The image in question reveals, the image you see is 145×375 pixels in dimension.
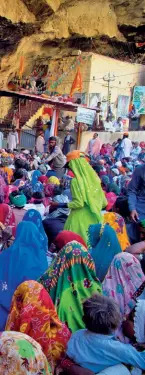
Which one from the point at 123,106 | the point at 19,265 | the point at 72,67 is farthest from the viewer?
the point at 123,106

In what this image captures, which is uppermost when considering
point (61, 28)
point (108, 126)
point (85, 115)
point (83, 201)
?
point (61, 28)

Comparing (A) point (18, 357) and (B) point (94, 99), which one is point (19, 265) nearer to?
(A) point (18, 357)

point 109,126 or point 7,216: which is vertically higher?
point 109,126

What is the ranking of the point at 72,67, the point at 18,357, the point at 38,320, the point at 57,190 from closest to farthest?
1. the point at 18,357
2. the point at 38,320
3. the point at 57,190
4. the point at 72,67

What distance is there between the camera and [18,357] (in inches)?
85.4

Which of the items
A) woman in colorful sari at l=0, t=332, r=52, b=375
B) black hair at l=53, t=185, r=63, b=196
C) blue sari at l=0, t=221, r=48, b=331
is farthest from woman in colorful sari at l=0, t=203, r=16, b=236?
woman in colorful sari at l=0, t=332, r=52, b=375

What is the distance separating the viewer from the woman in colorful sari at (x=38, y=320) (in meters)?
2.81

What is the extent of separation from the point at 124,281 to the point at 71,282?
0.37 m

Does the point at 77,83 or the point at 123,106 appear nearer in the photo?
the point at 77,83

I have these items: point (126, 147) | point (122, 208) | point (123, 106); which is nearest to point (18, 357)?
point (122, 208)

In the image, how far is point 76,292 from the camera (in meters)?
3.32

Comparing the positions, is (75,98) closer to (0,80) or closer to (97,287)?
(0,80)

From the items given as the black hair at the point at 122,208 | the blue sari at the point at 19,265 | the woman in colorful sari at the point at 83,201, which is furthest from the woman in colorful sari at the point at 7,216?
the blue sari at the point at 19,265

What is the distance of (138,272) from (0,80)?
634 inches
